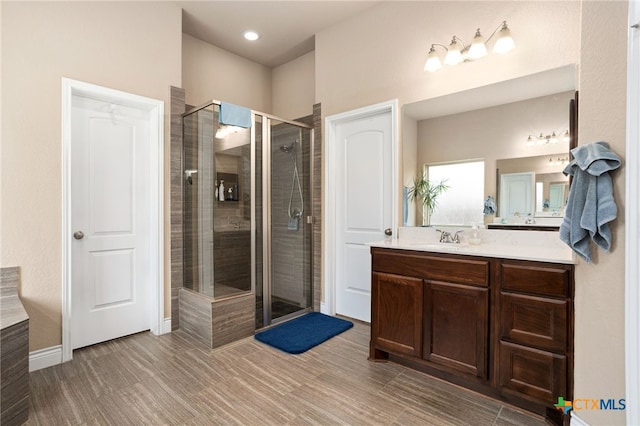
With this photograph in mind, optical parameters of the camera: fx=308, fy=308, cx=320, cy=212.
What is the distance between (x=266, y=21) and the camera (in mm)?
3414

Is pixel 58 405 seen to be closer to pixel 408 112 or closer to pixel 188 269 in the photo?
pixel 188 269

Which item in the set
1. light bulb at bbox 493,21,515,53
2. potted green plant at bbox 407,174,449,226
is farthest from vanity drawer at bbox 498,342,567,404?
light bulb at bbox 493,21,515,53

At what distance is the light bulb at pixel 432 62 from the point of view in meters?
2.60

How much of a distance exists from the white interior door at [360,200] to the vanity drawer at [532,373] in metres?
1.53

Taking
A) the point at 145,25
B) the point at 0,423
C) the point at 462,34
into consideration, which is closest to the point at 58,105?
the point at 145,25

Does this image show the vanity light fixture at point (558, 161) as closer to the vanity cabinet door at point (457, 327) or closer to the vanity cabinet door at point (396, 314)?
the vanity cabinet door at point (457, 327)

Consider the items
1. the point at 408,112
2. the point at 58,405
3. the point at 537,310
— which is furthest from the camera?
the point at 408,112

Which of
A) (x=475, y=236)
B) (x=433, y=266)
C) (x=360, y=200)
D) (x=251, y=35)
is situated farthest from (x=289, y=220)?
(x=251, y=35)

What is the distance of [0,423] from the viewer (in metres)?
1.65

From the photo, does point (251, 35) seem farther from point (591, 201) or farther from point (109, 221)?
point (591, 201)

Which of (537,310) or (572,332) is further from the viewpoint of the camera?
(537,310)

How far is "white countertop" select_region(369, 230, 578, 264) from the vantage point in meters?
1.81

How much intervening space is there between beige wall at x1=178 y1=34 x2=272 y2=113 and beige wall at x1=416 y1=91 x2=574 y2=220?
2554mm

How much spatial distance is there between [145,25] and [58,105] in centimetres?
114
